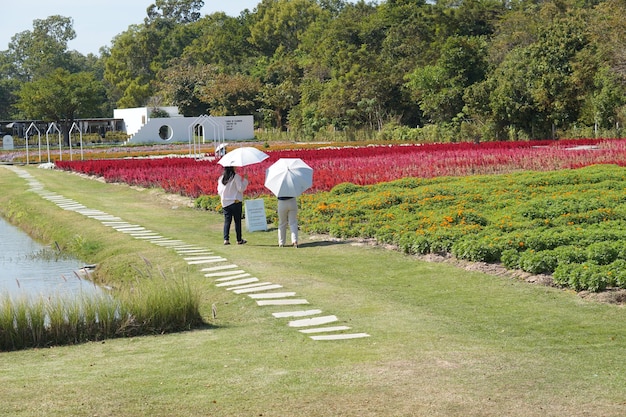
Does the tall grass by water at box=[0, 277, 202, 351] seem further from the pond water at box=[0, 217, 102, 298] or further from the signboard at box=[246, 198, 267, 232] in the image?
the signboard at box=[246, 198, 267, 232]

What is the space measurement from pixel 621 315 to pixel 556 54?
4066cm

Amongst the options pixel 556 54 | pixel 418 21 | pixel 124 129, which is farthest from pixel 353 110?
pixel 124 129

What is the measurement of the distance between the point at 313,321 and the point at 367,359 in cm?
202

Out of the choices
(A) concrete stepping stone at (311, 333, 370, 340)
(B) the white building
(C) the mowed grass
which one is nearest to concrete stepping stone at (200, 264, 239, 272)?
(C) the mowed grass

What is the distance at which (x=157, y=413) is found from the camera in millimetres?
6223

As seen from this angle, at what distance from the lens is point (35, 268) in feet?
56.1

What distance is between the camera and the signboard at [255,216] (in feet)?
58.1

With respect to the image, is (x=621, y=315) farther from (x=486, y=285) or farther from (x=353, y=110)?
(x=353, y=110)

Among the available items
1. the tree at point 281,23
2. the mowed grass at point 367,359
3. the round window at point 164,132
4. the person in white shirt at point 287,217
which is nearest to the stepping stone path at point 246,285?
the mowed grass at point 367,359

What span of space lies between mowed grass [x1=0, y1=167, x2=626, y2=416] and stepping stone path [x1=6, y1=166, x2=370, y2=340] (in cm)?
16

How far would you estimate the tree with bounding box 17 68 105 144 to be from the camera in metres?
79.8

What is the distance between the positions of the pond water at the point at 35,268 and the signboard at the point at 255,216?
3148mm

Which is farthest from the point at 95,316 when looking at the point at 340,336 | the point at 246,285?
the point at 246,285

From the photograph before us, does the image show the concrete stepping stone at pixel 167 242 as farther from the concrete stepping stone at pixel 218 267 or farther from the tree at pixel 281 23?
the tree at pixel 281 23
